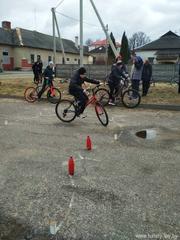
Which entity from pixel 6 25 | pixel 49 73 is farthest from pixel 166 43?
pixel 49 73

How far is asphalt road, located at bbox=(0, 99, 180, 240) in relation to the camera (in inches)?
138

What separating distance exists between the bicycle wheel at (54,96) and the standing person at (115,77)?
2696mm

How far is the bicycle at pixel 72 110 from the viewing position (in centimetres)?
881

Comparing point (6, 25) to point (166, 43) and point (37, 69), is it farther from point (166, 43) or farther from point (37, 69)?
point (37, 69)

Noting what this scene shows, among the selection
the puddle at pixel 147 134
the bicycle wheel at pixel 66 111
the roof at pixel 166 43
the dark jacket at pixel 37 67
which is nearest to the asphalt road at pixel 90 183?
the puddle at pixel 147 134

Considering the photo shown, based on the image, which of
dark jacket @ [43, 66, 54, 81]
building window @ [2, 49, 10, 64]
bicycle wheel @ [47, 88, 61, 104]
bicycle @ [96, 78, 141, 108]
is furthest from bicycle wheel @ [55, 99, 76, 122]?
building window @ [2, 49, 10, 64]

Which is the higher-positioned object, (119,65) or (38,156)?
(119,65)

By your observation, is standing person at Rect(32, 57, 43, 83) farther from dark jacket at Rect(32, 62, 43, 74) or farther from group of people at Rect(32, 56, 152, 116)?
group of people at Rect(32, 56, 152, 116)

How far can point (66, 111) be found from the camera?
912cm

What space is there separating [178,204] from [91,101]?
17.4 ft

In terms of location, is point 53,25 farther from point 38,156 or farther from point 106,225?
point 106,225

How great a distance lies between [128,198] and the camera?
4.21 meters

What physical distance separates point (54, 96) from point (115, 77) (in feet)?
11.1

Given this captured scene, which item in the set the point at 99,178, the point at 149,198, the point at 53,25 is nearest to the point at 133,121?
the point at 99,178
